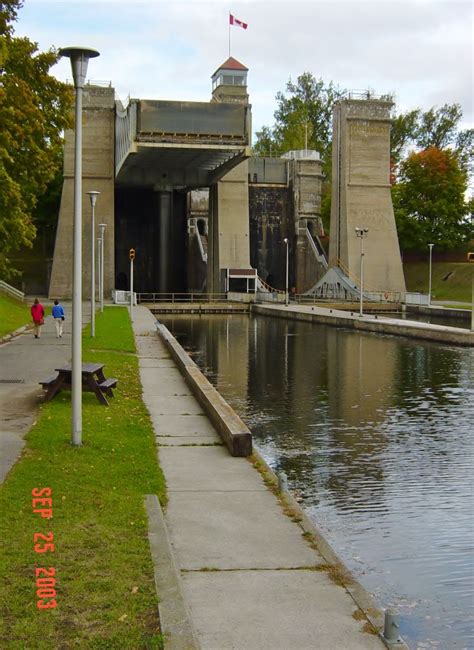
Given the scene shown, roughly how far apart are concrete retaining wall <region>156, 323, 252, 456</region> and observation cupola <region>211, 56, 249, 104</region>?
191 feet

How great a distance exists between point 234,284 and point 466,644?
56.0 metres

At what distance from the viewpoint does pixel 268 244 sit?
71.8 metres

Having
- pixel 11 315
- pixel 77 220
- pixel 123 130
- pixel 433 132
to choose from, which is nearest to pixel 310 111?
pixel 433 132

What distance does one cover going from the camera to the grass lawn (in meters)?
4.91

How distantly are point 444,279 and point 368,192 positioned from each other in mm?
10599

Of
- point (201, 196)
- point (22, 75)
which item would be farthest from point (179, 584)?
point (201, 196)

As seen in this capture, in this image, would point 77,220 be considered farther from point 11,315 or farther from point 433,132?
point 433,132

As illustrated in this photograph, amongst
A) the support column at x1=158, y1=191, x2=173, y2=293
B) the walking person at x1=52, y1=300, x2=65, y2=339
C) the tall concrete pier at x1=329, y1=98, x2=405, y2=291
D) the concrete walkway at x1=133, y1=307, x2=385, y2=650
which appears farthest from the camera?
the tall concrete pier at x1=329, y1=98, x2=405, y2=291

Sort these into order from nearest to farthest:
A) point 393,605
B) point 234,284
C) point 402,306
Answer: point 393,605 < point 402,306 < point 234,284

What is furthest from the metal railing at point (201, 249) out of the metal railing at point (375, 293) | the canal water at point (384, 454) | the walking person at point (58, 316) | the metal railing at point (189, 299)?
the walking person at point (58, 316)

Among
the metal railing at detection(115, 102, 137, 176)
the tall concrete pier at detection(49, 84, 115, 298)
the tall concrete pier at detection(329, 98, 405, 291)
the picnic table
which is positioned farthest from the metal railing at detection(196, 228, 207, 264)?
the picnic table

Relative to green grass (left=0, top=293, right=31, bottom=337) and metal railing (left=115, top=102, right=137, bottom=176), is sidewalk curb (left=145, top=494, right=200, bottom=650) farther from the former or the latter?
metal railing (left=115, top=102, right=137, bottom=176)

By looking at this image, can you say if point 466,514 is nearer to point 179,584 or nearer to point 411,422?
point 179,584

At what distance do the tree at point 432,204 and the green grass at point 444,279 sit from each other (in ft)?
6.66
